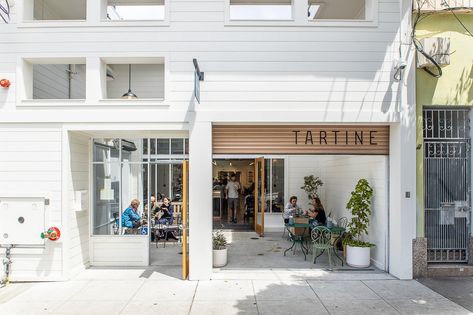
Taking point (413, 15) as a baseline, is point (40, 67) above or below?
below

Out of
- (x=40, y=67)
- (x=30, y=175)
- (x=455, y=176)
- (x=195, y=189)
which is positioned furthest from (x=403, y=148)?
(x=40, y=67)

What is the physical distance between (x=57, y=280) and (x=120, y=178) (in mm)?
2314

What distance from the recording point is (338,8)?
819 cm

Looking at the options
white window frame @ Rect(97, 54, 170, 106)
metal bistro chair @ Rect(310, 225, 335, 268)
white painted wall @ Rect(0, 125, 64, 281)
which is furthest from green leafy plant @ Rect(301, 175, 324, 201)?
white painted wall @ Rect(0, 125, 64, 281)

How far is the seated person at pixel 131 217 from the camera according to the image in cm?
745

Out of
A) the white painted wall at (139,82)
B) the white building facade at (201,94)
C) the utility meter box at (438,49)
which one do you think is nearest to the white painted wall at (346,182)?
the white building facade at (201,94)

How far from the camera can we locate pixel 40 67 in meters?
7.79

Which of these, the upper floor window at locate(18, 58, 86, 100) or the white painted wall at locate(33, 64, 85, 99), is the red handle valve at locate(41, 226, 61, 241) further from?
the white painted wall at locate(33, 64, 85, 99)

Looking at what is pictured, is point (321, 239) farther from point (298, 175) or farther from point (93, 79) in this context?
point (93, 79)

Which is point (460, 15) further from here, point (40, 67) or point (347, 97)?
point (40, 67)

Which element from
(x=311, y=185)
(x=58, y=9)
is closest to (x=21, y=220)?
(x=58, y=9)

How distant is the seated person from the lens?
7449 mm

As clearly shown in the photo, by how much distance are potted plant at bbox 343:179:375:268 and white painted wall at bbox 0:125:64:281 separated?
18.5 ft

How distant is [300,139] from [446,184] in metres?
2.96
